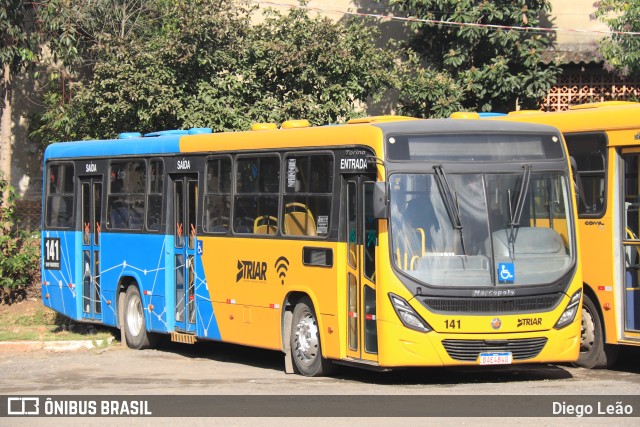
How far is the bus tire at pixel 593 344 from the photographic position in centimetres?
1462

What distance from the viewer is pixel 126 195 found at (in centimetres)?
1852

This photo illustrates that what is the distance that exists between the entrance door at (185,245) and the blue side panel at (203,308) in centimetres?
15

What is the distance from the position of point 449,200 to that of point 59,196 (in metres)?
9.59

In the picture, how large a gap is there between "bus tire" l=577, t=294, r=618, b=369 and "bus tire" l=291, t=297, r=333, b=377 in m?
3.20

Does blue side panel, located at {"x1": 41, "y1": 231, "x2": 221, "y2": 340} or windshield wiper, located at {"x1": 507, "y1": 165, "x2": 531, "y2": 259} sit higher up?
windshield wiper, located at {"x1": 507, "y1": 165, "x2": 531, "y2": 259}

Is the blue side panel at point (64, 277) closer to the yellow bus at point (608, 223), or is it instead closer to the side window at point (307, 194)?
the side window at point (307, 194)

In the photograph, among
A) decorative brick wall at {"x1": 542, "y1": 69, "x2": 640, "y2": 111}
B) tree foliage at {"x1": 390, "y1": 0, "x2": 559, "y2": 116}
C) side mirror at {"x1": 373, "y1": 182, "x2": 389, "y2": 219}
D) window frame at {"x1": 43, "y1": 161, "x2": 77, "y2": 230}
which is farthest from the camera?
decorative brick wall at {"x1": 542, "y1": 69, "x2": 640, "y2": 111}

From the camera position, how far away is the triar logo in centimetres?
1518

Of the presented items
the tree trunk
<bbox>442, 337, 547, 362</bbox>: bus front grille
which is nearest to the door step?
<bbox>442, 337, 547, 362</bbox>: bus front grille

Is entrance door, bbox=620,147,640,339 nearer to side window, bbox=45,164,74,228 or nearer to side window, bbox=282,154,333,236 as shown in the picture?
side window, bbox=282,154,333,236

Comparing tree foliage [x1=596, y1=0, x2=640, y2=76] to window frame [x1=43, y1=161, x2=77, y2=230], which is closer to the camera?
window frame [x1=43, y1=161, x2=77, y2=230]

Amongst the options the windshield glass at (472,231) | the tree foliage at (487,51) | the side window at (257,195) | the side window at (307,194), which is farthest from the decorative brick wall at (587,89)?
the windshield glass at (472,231)

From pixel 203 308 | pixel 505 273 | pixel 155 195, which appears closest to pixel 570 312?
pixel 505 273

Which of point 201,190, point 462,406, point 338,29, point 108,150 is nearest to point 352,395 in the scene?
point 462,406
